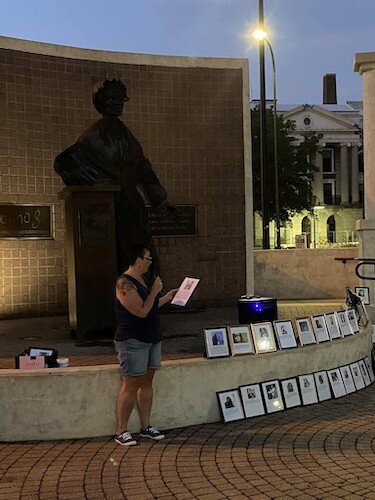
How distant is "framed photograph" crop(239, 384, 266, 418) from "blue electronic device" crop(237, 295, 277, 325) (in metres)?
1.92

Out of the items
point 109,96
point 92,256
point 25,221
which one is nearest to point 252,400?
point 92,256

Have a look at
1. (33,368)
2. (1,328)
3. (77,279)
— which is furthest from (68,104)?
(33,368)

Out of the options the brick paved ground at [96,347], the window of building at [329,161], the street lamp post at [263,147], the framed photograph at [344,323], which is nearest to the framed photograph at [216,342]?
the brick paved ground at [96,347]

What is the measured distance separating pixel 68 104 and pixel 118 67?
1301mm

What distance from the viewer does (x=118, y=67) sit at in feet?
38.6

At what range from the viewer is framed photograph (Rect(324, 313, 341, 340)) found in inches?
283

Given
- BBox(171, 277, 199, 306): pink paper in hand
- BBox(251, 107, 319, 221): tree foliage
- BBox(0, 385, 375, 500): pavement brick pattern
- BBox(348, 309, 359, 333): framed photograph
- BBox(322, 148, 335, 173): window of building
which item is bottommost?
BBox(0, 385, 375, 500): pavement brick pattern

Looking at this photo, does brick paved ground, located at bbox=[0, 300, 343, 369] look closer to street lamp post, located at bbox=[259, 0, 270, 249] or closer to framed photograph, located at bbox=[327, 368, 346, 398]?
framed photograph, located at bbox=[327, 368, 346, 398]

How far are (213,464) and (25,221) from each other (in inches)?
285

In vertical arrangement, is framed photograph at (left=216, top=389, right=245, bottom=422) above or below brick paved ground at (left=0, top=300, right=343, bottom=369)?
below

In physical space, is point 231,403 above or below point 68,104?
below

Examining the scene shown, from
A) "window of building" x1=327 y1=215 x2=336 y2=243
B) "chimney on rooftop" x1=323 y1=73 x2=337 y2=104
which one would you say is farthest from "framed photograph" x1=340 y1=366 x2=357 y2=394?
"chimney on rooftop" x1=323 y1=73 x2=337 y2=104

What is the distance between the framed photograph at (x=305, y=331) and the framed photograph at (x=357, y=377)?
807 millimetres

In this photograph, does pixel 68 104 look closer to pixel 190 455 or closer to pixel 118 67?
pixel 118 67
